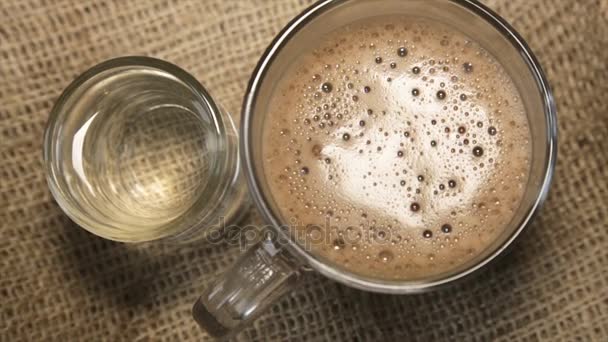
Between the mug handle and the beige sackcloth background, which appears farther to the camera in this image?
the beige sackcloth background

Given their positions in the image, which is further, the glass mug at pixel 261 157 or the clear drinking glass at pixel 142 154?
the clear drinking glass at pixel 142 154

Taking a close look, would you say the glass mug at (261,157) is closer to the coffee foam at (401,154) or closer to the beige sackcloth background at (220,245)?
the coffee foam at (401,154)

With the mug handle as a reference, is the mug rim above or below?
above

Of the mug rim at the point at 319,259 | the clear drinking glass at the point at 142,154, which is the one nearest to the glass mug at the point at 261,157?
the mug rim at the point at 319,259

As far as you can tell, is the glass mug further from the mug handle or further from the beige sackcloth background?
the beige sackcloth background

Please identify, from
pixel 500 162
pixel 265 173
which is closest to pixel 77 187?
pixel 265 173

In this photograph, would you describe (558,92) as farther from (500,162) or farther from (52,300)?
(52,300)

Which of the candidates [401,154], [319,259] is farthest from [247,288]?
[401,154]

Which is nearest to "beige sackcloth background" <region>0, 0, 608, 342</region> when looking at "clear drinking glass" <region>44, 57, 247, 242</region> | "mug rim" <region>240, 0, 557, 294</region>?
"clear drinking glass" <region>44, 57, 247, 242</region>
